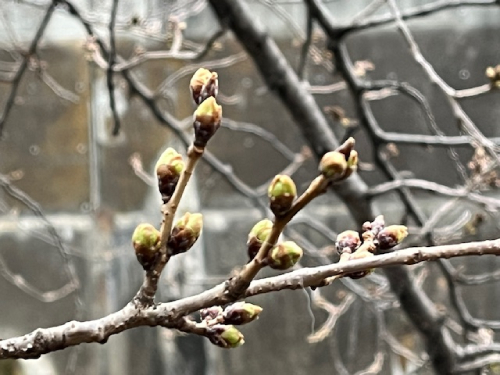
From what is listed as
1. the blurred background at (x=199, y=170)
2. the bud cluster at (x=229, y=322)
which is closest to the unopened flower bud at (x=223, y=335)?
the bud cluster at (x=229, y=322)

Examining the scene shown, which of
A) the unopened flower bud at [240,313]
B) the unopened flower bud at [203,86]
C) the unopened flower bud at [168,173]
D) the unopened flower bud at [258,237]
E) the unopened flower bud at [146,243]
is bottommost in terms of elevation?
the unopened flower bud at [240,313]

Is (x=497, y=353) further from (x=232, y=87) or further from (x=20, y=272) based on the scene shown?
(x=20, y=272)

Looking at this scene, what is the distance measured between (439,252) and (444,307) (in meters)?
1.04

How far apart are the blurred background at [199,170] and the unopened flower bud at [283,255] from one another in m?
0.97

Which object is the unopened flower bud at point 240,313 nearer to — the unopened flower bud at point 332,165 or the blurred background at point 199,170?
the unopened flower bud at point 332,165

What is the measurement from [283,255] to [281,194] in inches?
1.1

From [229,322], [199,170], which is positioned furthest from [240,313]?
[199,170]

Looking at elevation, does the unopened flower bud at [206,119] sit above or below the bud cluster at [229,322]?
above

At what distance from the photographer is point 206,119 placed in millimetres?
183

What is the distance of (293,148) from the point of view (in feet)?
4.20

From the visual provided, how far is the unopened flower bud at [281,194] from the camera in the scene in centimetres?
18

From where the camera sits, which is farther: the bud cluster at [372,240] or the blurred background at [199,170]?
the blurred background at [199,170]

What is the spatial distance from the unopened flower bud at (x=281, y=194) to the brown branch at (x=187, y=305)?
3cm

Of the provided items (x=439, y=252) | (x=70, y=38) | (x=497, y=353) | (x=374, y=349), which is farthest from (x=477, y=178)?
(x=70, y=38)
